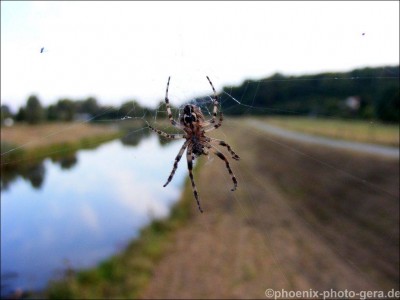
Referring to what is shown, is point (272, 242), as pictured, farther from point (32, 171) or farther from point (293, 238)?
point (32, 171)

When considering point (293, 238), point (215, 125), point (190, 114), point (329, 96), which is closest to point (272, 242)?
point (293, 238)

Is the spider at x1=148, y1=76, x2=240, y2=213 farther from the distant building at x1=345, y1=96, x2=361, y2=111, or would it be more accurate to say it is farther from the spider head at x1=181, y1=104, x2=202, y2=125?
the distant building at x1=345, y1=96, x2=361, y2=111

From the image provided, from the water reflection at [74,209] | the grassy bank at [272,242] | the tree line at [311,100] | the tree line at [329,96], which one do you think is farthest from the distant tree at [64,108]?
the tree line at [329,96]

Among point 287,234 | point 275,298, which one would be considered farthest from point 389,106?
point 287,234

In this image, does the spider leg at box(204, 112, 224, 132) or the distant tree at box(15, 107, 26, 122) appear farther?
the distant tree at box(15, 107, 26, 122)

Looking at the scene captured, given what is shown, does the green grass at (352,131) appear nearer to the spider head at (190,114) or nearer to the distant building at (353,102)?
the distant building at (353,102)

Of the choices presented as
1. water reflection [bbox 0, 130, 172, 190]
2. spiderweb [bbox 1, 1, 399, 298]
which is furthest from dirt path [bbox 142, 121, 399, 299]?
water reflection [bbox 0, 130, 172, 190]
